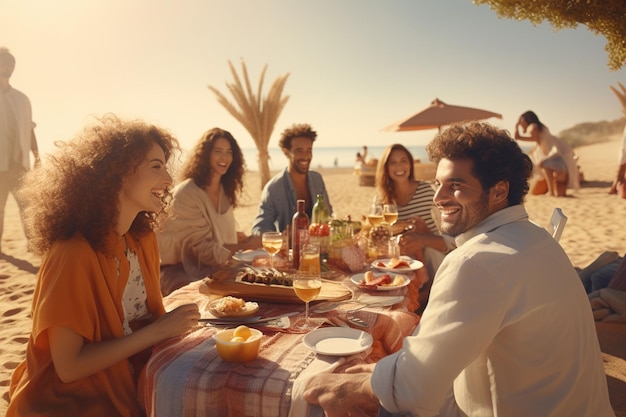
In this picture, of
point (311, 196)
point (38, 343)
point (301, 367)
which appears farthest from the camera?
point (311, 196)

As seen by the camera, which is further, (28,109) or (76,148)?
(28,109)

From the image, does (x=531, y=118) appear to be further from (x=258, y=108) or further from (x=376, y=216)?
(x=376, y=216)

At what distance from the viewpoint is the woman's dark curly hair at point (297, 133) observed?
495 cm

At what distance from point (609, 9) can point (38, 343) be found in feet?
18.0

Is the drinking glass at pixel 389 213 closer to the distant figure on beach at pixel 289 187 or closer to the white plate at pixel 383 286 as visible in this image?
the white plate at pixel 383 286

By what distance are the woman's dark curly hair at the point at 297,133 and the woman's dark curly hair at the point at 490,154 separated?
11.2 ft

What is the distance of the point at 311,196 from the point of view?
5059mm

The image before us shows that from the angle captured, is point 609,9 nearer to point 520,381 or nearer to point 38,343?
point 520,381

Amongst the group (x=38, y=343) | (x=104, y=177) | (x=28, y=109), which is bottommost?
(x=38, y=343)

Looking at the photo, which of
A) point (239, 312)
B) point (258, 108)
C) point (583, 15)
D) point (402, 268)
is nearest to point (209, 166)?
point (402, 268)

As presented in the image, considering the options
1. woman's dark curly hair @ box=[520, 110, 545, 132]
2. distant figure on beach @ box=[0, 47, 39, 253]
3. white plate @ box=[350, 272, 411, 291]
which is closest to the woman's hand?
white plate @ box=[350, 272, 411, 291]

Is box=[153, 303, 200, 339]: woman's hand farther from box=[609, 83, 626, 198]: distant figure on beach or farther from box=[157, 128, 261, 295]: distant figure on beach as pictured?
box=[609, 83, 626, 198]: distant figure on beach

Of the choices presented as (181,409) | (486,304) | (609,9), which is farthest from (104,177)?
(609,9)

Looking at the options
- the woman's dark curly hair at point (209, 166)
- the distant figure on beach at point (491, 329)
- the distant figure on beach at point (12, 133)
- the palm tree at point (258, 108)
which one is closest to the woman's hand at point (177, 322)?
the distant figure on beach at point (491, 329)
